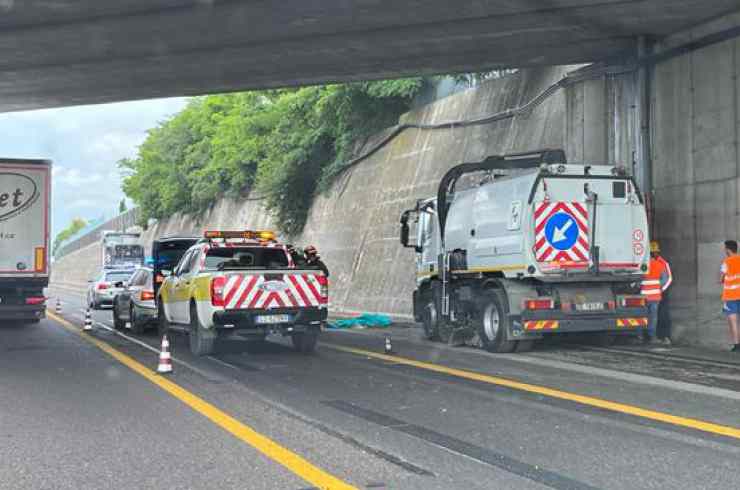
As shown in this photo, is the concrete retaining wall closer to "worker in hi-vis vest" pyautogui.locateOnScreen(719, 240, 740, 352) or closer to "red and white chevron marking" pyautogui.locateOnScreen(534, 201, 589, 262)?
"worker in hi-vis vest" pyautogui.locateOnScreen(719, 240, 740, 352)

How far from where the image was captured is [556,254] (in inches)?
530

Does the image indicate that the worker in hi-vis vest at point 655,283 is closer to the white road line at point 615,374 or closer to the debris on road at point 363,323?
the white road line at point 615,374

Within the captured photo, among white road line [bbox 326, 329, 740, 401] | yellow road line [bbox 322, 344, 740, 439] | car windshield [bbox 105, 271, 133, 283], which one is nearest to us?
yellow road line [bbox 322, 344, 740, 439]

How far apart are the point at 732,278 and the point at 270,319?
750 cm

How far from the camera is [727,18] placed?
14.4 m

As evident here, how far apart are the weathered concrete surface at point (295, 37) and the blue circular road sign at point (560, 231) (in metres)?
3.60

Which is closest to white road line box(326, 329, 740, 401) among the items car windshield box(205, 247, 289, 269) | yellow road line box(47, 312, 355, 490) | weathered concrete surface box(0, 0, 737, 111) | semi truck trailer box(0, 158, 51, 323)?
car windshield box(205, 247, 289, 269)

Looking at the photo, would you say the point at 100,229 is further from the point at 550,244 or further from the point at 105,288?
the point at 550,244

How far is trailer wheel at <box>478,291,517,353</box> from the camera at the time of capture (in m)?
13.7

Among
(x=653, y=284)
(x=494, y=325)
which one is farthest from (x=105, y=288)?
(x=653, y=284)

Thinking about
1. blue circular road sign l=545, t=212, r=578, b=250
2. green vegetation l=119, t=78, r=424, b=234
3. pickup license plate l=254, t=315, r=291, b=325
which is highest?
green vegetation l=119, t=78, r=424, b=234

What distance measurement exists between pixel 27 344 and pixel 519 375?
10043 mm

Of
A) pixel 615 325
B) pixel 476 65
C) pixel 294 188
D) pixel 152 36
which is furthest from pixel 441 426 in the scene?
pixel 294 188

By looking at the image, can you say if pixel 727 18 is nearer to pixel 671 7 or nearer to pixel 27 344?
pixel 671 7
